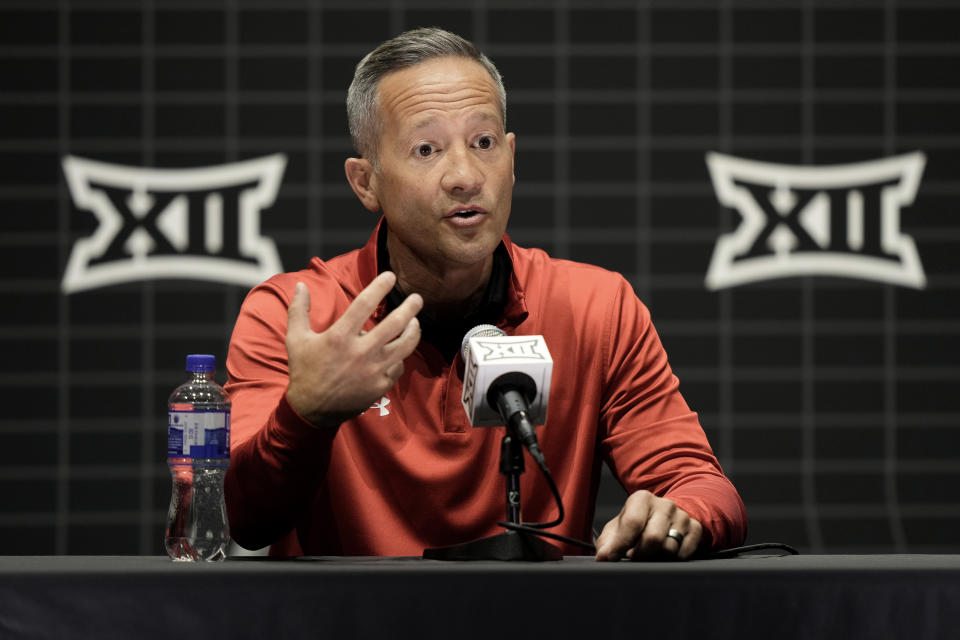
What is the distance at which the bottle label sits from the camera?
4.49 ft

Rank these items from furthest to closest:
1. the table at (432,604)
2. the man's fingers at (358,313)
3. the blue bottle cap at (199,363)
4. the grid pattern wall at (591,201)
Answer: the grid pattern wall at (591,201), the blue bottle cap at (199,363), the man's fingers at (358,313), the table at (432,604)

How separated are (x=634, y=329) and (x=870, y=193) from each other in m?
2.27

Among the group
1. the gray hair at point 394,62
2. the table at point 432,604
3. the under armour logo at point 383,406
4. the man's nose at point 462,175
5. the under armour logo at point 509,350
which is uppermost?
the gray hair at point 394,62

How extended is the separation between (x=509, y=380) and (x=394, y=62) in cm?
76

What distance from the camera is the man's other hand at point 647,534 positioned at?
4.48 ft

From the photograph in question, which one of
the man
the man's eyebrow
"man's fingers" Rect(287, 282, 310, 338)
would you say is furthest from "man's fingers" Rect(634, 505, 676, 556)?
the man's eyebrow

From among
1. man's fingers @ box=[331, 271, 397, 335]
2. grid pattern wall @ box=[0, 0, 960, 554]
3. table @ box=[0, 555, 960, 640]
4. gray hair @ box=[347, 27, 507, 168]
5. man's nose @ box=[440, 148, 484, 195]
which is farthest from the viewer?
grid pattern wall @ box=[0, 0, 960, 554]

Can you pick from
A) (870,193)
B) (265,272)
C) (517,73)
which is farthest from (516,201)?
(870,193)

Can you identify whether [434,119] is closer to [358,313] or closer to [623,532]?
[358,313]

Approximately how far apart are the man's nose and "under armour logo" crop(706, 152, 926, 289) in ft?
7.41

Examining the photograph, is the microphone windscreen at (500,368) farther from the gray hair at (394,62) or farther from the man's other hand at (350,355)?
the gray hair at (394,62)

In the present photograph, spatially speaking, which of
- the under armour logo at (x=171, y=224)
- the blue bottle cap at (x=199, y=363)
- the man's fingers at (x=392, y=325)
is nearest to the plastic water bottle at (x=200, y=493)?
the blue bottle cap at (x=199, y=363)

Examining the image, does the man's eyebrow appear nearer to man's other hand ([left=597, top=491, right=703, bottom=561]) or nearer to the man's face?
the man's face

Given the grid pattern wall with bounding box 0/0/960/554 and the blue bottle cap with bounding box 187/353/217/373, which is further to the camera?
the grid pattern wall with bounding box 0/0/960/554
